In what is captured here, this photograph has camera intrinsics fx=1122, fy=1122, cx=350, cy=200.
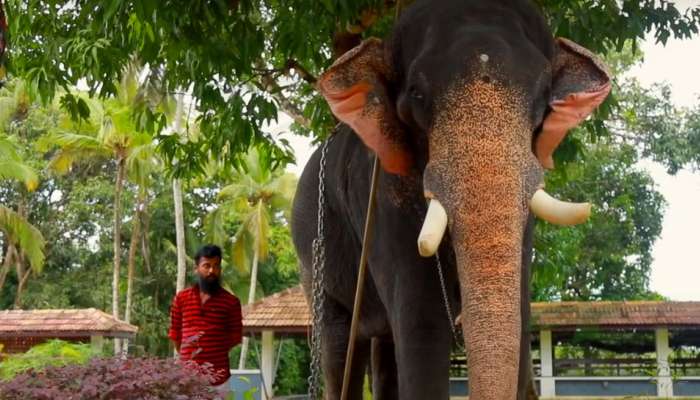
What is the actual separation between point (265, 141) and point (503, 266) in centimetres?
515

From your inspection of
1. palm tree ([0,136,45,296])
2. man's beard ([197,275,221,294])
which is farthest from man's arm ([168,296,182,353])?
palm tree ([0,136,45,296])

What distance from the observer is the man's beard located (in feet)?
24.6

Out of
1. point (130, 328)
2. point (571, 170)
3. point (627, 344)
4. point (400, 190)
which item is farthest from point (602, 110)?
point (627, 344)

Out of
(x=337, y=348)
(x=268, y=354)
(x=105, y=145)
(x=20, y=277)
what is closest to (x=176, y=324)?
(x=337, y=348)

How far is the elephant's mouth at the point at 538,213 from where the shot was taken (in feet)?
12.4

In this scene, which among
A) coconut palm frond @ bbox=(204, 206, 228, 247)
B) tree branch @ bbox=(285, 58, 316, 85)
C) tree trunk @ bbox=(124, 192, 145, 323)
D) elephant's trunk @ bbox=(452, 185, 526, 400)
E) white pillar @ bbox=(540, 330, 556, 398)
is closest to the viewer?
elephant's trunk @ bbox=(452, 185, 526, 400)

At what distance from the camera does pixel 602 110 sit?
274 inches

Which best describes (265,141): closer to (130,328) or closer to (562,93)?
(562,93)

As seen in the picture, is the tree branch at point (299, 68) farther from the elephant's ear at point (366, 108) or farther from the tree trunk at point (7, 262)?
the tree trunk at point (7, 262)

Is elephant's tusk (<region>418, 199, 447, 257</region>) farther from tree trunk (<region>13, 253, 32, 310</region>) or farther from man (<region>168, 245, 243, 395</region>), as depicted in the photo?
tree trunk (<region>13, 253, 32, 310</region>)

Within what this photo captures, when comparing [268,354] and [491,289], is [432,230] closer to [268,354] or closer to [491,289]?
[491,289]

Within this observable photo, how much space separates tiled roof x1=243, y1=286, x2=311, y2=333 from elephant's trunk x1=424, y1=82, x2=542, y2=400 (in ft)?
62.0

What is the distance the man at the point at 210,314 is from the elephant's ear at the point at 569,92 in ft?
11.4

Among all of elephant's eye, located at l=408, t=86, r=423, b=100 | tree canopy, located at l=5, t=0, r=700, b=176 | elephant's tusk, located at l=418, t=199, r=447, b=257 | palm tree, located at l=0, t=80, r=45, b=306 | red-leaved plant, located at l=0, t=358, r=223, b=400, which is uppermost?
palm tree, located at l=0, t=80, r=45, b=306
